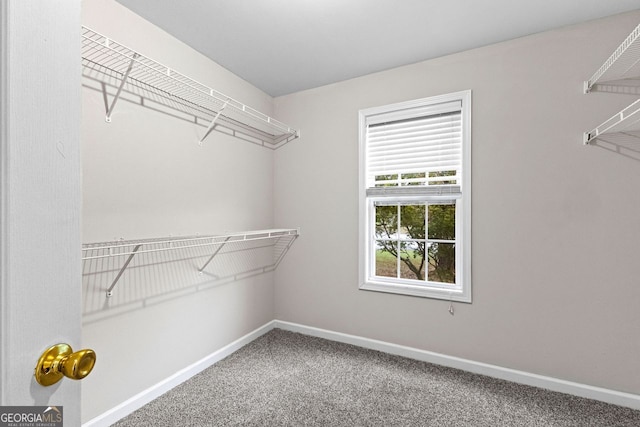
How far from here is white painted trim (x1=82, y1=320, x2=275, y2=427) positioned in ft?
5.15

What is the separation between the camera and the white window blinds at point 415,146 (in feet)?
7.37

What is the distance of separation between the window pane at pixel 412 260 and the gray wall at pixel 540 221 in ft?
0.78

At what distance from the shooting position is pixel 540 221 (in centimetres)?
194

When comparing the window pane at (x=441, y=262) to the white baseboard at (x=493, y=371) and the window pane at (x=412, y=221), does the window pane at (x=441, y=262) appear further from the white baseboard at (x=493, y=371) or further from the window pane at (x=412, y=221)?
the white baseboard at (x=493, y=371)

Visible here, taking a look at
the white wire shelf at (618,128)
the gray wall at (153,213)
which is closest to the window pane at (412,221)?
the white wire shelf at (618,128)

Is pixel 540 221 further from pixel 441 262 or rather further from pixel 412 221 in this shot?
pixel 412 221

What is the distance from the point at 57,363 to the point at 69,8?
0.60 m

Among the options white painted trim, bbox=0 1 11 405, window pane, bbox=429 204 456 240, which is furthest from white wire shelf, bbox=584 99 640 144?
white painted trim, bbox=0 1 11 405

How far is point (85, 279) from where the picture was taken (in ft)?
4.88

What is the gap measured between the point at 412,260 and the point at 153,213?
197 centimetres

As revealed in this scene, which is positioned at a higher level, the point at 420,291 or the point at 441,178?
the point at 441,178

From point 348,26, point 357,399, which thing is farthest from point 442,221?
point 348,26

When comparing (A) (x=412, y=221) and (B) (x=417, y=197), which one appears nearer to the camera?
(B) (x=417, y=197)

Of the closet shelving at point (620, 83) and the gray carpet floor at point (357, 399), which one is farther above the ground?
the closet shelving at point (620, 83)
